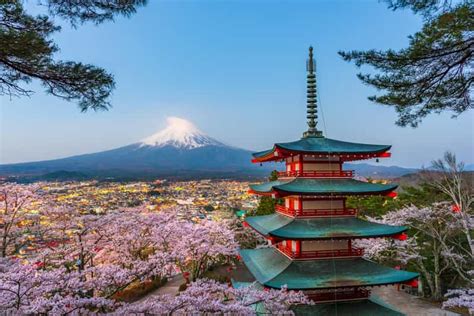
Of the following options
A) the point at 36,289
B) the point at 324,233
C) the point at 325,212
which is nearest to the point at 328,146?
the point at 325,212

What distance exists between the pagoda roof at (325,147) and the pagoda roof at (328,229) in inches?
89.1

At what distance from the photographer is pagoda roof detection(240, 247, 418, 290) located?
897 centimetres

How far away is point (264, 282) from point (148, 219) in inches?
430

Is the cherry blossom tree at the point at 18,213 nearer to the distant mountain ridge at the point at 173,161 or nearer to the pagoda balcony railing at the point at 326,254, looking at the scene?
the pagoda balcony railing at the point at 326,254

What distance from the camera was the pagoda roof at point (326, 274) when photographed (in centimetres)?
897

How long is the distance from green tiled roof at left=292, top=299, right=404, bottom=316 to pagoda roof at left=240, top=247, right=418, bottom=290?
0.87 m

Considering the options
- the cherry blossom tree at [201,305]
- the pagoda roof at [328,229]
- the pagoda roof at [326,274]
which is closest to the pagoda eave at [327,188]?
the pagoda roof at [328,229]

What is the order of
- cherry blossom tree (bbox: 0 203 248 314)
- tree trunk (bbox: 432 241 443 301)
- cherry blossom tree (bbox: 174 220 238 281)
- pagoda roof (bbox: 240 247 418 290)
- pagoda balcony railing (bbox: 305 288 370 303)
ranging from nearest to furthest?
pagoda roof (bbox: 240 247 418 290) → pagoda balcony railing (bbox: 305 288 370 303) → cherry blossom tree (bbox: 0 203 248 314) → tree trunk (bbox: 432 241 443 301) → cherry blossom tree (bbox: 174 220 238 281)

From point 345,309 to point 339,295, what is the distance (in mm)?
409

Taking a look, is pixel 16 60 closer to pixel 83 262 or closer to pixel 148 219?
pixel 83 262

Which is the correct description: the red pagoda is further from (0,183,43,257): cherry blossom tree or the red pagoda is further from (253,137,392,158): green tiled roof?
(0,183,43,257): cherry blossom tree

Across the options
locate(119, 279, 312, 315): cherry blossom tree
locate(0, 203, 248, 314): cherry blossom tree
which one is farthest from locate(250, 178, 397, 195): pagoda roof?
locate(0, 203, 248, 314): cherry blossom tree

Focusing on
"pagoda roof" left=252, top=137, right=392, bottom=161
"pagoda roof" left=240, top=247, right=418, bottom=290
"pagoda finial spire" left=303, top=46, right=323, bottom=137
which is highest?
"pagoda finial spire" left=303, top=46, right=323, bottom=137

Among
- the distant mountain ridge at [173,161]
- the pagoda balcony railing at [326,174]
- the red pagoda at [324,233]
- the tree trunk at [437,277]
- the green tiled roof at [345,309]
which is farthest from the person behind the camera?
the distant mountain ridge at [173,161]
